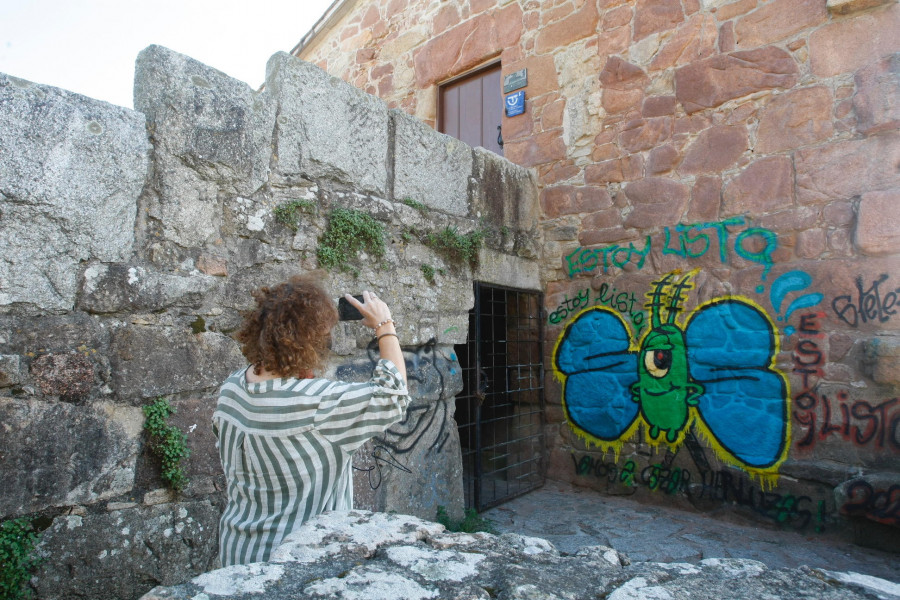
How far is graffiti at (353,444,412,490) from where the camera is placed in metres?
2.95

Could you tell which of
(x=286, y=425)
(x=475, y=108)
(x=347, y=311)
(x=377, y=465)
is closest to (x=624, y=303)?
(x=377, y=465)

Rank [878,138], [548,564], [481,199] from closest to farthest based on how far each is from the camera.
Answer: [548,564] < [878,138] < [481,199]

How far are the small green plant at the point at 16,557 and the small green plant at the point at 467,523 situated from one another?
2.01 meters

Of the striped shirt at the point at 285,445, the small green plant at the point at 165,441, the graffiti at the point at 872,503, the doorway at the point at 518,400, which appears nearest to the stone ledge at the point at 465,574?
the striped shirt at the point at 285,445

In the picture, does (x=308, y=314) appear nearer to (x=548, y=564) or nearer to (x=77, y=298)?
(x=548, y=564)

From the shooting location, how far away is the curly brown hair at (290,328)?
4.55 feet

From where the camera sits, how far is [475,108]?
5277 millimetres

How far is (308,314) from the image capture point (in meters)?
1.45

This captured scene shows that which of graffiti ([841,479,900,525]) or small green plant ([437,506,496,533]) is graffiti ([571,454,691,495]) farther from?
small green plant ([437,506,496,533])

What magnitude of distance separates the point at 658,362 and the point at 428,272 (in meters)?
1.69

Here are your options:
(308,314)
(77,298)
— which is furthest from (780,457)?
(77,298)

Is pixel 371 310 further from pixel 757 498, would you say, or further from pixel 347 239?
pixel 757 498

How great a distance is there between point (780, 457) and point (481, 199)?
7.91ft

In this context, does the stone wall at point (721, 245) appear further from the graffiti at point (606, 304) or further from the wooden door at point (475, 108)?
the wooden door at point (475, 108)
